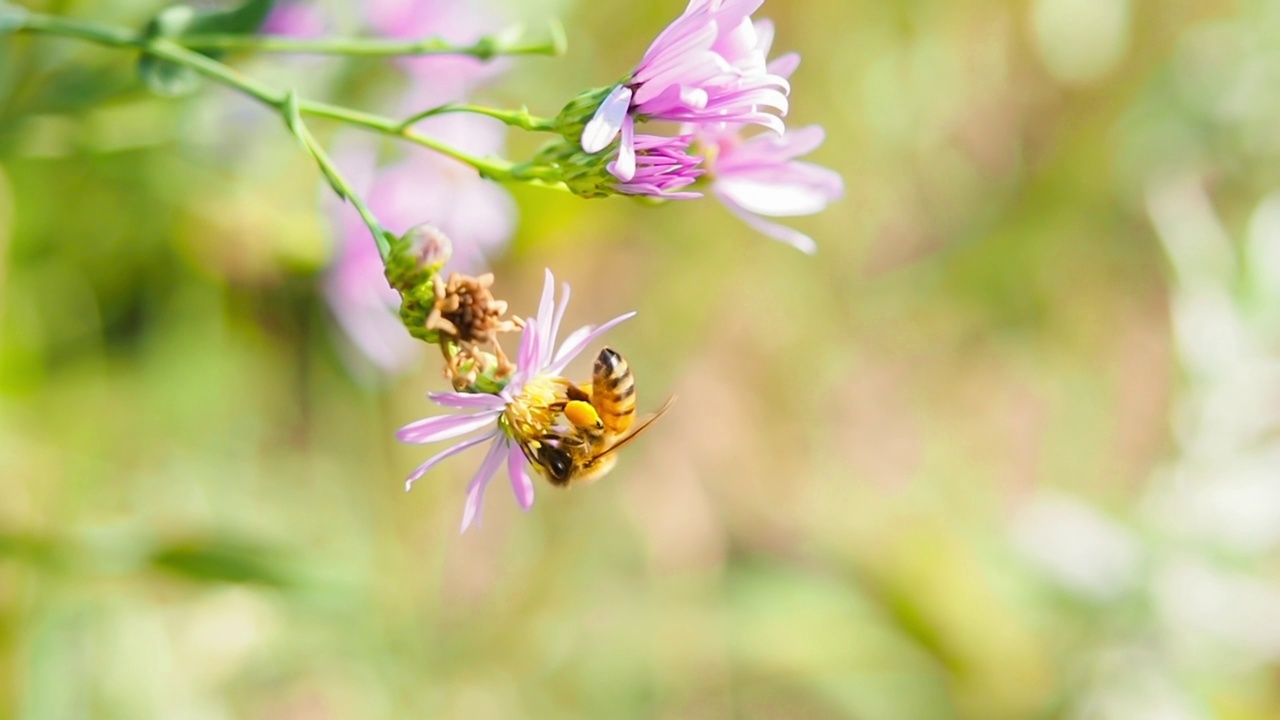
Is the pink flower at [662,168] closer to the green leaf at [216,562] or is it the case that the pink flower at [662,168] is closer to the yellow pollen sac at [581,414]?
the yellow pollen sac at [581,414]

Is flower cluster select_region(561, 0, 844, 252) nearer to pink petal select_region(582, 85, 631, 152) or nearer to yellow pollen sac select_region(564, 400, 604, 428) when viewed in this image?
pink petal select_region(582, 85, 631, 152)

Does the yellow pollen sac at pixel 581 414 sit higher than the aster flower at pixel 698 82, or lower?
lower

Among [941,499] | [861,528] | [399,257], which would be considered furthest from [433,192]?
[941,499]

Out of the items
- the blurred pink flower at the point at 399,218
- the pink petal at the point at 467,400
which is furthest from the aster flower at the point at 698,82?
the blurred pink flower at the point at 399,218

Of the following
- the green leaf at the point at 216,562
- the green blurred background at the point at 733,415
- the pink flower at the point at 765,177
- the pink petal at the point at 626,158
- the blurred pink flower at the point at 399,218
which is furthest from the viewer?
the green blurred background at the point at 733,415

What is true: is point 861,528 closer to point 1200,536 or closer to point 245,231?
point 1200,536

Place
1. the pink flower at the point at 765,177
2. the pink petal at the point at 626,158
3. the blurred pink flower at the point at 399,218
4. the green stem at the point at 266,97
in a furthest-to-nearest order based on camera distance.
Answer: the blurred pink flower at the point at 399,218 → the pink flower at the point at 765,177 → the green stem at the point at 266,97 → the pink petal at the point at 626,158

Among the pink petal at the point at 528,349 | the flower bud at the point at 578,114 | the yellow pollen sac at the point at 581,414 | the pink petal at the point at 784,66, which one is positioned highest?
the pink petal at the point at 784,66

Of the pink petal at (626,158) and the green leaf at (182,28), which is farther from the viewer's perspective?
the green leaf at (182,28)
